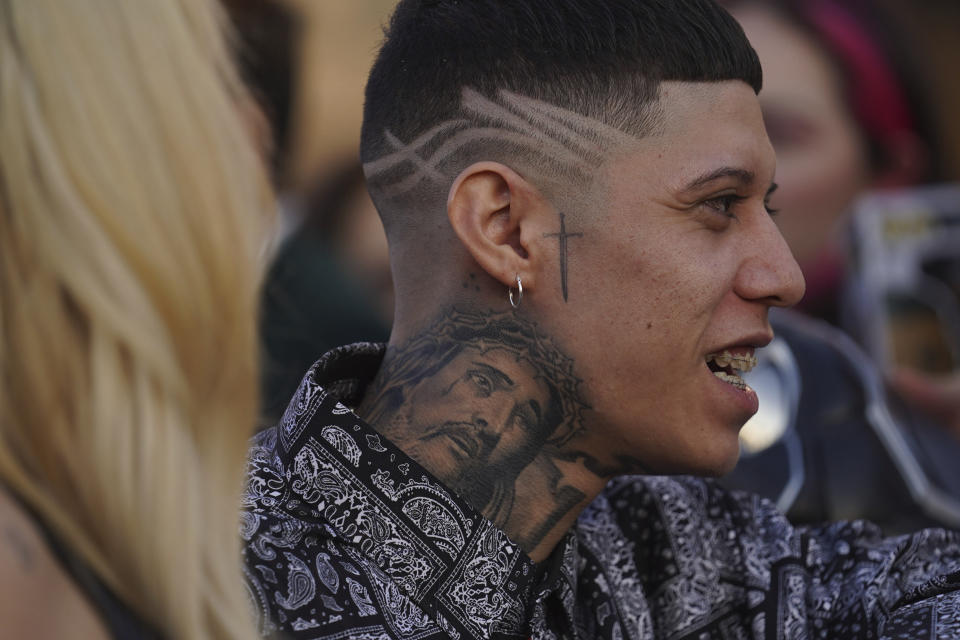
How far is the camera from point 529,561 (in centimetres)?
193

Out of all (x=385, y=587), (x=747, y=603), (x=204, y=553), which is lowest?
(x=747, y=603)

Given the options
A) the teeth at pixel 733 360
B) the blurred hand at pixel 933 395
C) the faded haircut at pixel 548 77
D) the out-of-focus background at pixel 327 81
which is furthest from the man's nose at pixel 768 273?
the out-of-focus background at pixel 327 81

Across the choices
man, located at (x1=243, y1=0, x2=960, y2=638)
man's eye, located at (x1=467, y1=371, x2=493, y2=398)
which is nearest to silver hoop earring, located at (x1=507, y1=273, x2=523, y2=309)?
man, located at (x1=243, y1=0, x2=960, y2=638)

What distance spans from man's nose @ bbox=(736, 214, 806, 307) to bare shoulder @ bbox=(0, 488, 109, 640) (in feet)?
4.17

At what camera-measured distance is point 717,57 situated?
6.72 feet

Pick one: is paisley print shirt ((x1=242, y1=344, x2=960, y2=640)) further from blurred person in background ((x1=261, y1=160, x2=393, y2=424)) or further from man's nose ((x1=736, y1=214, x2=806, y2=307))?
blurred person in background ((x1=261, y1=160, x2=393, y2=424))

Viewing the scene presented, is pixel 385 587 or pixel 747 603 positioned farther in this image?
pixel 747 603

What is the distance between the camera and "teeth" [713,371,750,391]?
6.67 ft

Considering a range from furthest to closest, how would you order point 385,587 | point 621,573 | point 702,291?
point 621,573 → point 702,291 → point 385,587

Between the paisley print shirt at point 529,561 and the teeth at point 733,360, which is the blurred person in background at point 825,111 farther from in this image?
the teeth at point 733,360

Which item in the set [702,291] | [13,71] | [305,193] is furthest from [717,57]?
[305,193]

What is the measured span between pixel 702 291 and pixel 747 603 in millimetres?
622

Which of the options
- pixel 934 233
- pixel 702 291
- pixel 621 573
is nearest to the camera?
pixel 702 291

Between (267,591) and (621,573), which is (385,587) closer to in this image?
(267,591)
